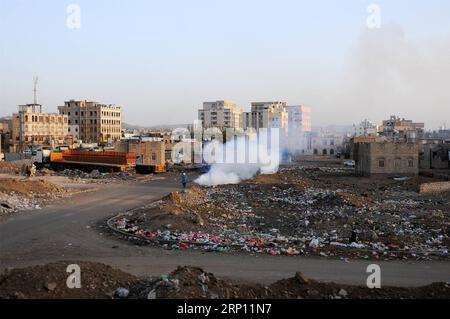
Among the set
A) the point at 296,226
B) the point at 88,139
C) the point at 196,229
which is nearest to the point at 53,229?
the point at 196,229

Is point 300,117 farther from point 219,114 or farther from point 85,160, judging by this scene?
point 85,160

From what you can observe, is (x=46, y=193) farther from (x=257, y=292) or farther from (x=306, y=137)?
(x=306, y=137)

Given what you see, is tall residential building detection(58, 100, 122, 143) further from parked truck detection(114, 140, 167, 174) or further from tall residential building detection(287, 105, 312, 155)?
parked truck detection(114, 140, 167, 174)

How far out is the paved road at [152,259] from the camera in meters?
11.3

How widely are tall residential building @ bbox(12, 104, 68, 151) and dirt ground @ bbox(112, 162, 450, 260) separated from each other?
212 feet

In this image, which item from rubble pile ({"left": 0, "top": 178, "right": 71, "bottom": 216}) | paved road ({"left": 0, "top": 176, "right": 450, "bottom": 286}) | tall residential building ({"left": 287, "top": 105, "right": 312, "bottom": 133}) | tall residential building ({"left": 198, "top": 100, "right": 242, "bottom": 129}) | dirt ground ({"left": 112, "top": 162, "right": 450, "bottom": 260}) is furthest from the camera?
tall residential building ({"left": 198, "top": 100, "right": 242, "bottom": 129})

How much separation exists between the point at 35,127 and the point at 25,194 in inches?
2684

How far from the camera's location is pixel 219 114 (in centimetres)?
13988

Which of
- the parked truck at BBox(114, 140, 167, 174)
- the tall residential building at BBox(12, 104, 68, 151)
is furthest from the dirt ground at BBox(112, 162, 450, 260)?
the tall residential building at BBox(12, 104, 68, 151)

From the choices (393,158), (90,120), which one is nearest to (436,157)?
(393,158)

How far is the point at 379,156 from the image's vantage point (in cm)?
4431

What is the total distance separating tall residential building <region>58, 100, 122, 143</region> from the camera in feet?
344

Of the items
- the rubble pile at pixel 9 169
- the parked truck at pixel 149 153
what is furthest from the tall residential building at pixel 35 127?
the parked truck at pixel 149 153

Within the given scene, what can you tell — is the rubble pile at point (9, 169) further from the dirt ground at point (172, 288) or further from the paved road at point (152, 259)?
the dirt ground at point (172, 288)
